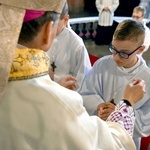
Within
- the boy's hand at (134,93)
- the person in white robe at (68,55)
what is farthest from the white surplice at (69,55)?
the boy's hand at (134,93)

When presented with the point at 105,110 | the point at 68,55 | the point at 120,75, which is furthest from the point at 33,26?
the point at 68,55

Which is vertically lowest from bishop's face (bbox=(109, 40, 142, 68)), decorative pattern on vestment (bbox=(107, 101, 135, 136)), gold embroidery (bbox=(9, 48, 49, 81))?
decorative pattern on vestment (bbox=(107, 101, 135, 136))

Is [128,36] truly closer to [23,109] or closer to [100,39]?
[23,109]

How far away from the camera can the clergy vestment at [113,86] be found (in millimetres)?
1612

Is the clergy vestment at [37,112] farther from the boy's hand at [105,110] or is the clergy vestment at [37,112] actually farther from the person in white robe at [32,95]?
the boy's hand at [105,110]

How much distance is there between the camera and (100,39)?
5297mm

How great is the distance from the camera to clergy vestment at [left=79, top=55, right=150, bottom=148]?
1.61m

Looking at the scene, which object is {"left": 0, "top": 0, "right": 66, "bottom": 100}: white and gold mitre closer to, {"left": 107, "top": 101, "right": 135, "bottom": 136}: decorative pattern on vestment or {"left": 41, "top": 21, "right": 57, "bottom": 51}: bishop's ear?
{"left": 41, "top": 21, "right": 57, "bottom": 51}: bishop's ear

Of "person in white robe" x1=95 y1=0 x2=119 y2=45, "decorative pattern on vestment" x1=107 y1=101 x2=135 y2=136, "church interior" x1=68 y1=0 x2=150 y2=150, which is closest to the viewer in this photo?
"decorative pattern on vestment" x1=107 y1=101 x2=135 y2=136

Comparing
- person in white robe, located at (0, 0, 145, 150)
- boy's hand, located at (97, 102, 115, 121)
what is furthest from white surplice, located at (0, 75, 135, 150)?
boy's hand, located at (97, 102, 115, 121)

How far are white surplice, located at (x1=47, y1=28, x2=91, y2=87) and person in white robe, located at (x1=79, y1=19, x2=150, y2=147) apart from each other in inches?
19.6

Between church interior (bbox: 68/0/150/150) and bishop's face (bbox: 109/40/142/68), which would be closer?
bishop's face (bbox: 109/40/142/68)

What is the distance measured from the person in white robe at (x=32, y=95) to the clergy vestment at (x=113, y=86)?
851 mm

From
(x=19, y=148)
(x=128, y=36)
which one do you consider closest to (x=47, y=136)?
(x=19, y=148)
